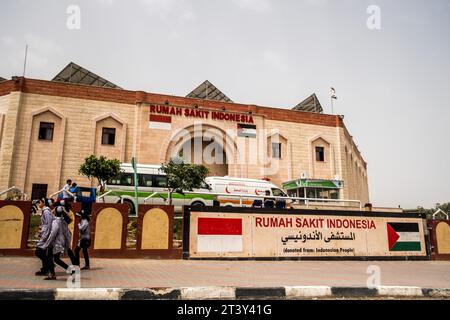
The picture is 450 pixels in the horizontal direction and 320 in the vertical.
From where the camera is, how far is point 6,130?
2272cm

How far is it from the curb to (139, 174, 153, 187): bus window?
13.5 meters

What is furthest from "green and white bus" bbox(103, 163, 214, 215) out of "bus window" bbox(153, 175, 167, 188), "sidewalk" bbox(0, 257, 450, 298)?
"sidewalk" bbox(0, 257, 450, 298)

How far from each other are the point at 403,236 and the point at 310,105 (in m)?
24.6

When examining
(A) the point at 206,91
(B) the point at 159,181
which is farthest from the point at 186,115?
(B) the point at 159,181

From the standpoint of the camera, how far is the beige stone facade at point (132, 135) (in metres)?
22.9

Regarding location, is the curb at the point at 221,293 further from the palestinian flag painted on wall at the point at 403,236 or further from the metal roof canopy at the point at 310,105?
the metal roof canopy at the point at 310,105

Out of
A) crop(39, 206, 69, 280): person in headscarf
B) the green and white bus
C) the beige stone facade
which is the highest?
the beige stone facade

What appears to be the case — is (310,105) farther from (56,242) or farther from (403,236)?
(56,242)

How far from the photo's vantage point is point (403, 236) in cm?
1267

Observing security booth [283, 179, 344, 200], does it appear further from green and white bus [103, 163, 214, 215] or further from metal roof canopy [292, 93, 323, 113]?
Answer: metal roof canopy [292, 93, 323, 113]

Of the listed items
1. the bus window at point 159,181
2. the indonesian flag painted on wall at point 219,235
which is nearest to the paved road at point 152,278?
the indonesian flag painted on wall at point 219,235

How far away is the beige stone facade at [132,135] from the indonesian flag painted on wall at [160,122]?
0.24 m

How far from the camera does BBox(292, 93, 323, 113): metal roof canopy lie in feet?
116
